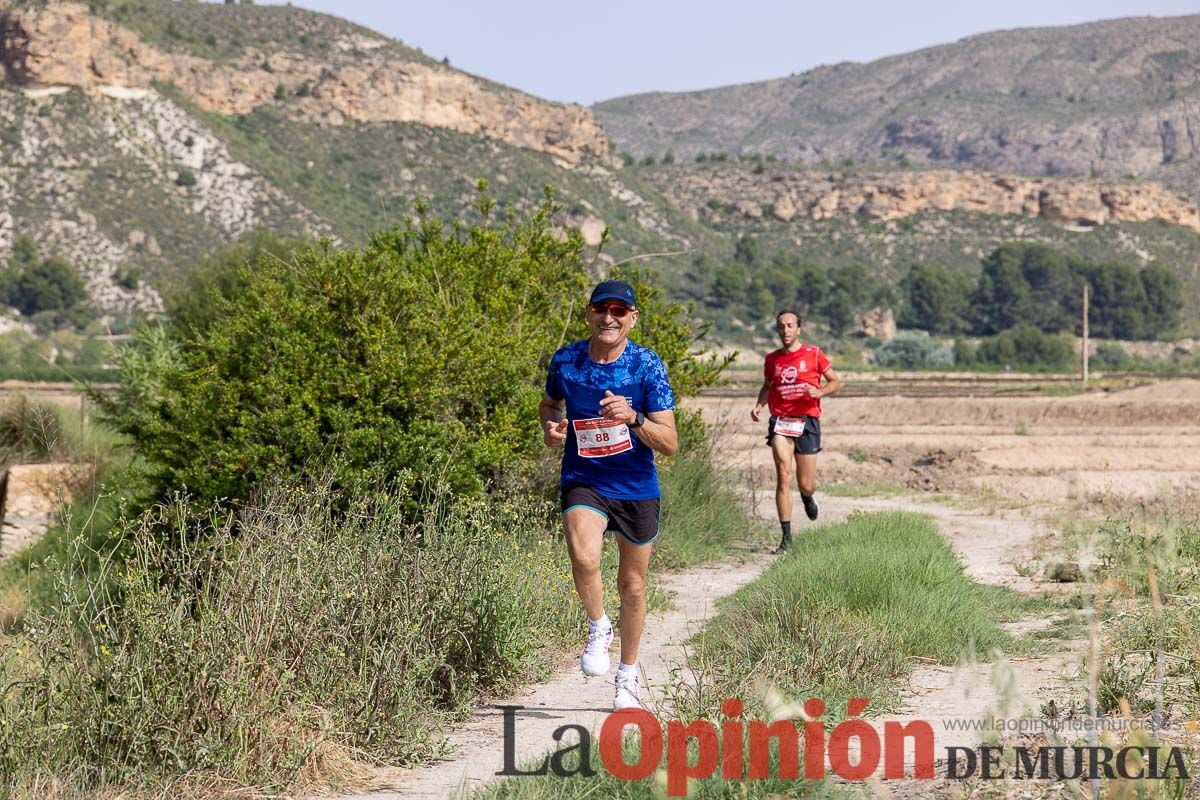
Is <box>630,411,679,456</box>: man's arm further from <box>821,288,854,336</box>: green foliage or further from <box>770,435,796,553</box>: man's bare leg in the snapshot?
<box>821,288,854,336</box>: green foliage

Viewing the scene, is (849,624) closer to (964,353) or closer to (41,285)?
(41,285)

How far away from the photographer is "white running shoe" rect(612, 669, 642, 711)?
19.1ft

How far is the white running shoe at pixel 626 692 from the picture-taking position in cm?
583

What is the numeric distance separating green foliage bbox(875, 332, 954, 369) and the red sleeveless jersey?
77608mm

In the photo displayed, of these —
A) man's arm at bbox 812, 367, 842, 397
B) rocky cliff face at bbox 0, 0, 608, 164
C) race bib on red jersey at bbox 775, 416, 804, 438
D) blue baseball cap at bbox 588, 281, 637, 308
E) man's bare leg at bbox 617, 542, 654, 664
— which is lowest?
man's bare leg at bbox 617, 542, 654, 664

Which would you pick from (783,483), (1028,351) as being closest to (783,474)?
(783,483)

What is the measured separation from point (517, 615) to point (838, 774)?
2616 mm

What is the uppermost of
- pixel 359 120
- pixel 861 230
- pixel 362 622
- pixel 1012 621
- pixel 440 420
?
pixel 359 120

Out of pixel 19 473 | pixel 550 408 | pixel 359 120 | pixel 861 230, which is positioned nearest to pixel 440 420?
pixel 550 408

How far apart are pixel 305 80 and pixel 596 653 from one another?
121m

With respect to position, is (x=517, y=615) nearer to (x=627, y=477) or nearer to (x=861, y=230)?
(x=627, y=477)

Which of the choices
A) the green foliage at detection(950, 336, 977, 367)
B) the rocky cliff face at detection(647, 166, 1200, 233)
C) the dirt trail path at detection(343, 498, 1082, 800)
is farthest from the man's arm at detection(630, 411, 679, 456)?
the rocky cliff face at detection(647, 166, 1200, 233)

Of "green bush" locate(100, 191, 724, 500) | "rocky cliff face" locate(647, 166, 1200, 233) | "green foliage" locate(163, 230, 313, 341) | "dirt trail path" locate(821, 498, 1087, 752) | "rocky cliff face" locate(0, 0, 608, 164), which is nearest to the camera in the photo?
"dirt trail path" locate(821, 498, 1087, 752)

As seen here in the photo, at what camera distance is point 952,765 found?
4586 mm
